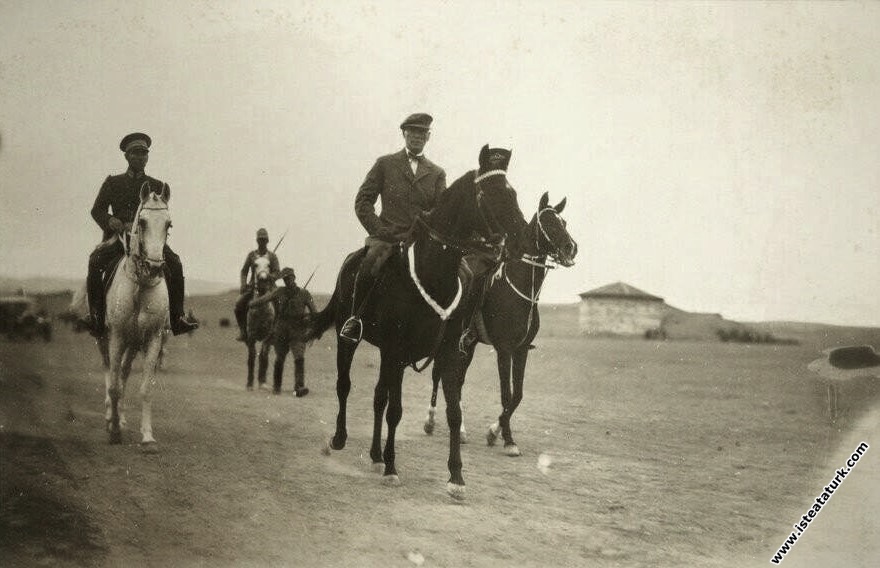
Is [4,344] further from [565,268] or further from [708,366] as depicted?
[708,366]

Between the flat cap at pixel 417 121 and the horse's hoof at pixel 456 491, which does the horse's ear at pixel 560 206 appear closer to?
the flat cap at pixel 417 121

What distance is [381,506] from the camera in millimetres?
4074

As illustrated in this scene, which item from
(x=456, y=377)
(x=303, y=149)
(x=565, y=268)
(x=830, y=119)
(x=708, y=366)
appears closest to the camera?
(x=456, y=377)

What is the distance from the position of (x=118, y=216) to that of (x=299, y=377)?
1.51 m

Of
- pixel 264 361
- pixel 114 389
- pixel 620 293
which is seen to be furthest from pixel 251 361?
pixel 620 293

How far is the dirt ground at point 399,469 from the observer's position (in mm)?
3783

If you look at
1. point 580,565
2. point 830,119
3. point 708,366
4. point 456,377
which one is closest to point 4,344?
point 456,377

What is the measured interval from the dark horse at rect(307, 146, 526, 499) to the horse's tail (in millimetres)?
182

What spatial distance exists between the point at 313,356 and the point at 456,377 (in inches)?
57.8

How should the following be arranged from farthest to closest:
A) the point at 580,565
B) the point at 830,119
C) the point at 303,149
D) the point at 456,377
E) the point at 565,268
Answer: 1. the point at 830,119
2. the point at 565,268
3. the point at 303,149
4. the point at 456,377
5. the point at 580,565

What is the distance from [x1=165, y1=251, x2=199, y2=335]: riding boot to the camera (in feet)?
14.6

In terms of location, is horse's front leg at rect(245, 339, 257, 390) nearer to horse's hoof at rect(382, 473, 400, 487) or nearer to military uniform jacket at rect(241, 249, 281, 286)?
military uniform jacket at rect(241, 249, 281, 286)

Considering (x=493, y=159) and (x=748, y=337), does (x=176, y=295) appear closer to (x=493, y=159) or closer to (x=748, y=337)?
(x=493, y=159)

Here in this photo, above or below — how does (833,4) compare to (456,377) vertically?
above
